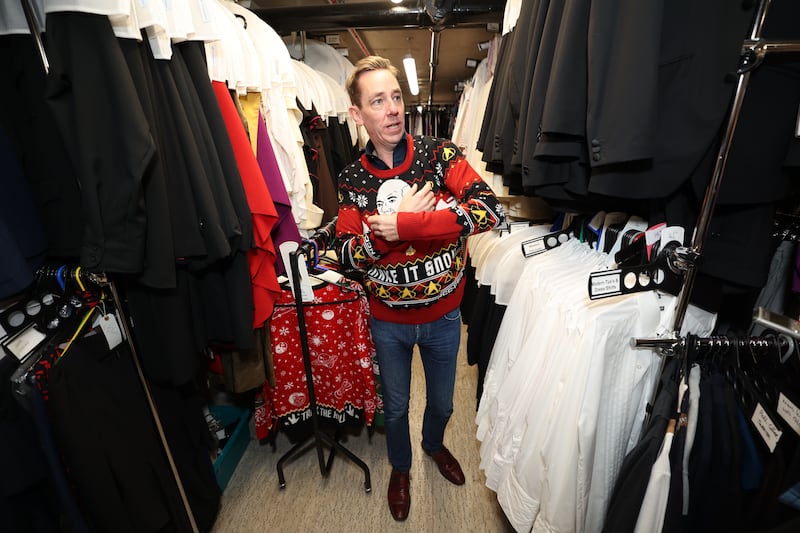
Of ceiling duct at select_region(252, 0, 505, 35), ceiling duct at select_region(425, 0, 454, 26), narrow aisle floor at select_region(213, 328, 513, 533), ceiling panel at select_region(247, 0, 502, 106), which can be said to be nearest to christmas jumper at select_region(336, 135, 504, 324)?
narrow aisle floor at select_region(213, 328, 513, 533)

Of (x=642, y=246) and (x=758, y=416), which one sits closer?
(x=758, y=416)

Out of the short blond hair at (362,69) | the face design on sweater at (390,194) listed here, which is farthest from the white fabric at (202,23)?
the face design on sweater at (390,194)

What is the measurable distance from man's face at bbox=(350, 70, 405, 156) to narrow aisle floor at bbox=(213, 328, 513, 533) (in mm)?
1630

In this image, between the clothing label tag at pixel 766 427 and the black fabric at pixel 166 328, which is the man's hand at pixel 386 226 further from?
the clothing label tag at pixel 766 427

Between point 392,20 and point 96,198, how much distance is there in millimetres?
2280

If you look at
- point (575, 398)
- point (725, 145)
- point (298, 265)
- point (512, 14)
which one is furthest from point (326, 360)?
point (512, 14)

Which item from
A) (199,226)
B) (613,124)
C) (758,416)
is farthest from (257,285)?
(758,416)

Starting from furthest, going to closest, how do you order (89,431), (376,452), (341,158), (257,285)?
(341,158), (376,452), (257,285), (89,431)

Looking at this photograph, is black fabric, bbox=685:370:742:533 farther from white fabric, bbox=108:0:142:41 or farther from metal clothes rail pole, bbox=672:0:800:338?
white fabric, bbox=108:0:142:41

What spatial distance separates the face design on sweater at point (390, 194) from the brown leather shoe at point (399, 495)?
1266 mm

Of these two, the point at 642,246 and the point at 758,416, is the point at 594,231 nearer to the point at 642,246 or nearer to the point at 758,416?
the point at 642,246

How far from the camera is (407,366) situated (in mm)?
1521

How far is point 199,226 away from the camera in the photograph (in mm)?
1044

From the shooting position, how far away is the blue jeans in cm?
143
